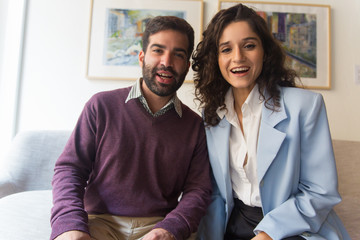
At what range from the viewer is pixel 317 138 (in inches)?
37.6

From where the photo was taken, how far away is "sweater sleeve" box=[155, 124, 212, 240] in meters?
0.93

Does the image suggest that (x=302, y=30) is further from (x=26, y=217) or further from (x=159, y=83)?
(x=26, y=217)

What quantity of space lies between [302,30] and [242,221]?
1.53 m

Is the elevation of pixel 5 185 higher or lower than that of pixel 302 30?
lower

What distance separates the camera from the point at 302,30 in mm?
1825

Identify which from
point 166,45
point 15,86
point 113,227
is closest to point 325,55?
point 166,45

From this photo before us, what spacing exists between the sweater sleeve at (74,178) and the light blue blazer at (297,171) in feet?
2.03

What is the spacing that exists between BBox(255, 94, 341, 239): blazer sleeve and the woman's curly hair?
16 cm

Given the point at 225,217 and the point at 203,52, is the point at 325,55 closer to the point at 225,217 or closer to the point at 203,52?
the point at 203,52

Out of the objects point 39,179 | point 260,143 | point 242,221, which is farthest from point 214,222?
point 39,179

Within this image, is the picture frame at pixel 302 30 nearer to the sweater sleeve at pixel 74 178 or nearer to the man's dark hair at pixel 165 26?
the man's dark hair at pixel 165 26

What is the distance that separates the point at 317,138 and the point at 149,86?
2.52 ft

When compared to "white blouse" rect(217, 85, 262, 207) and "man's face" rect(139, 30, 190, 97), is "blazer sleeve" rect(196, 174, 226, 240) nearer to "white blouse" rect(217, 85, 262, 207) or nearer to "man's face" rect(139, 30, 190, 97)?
"white blouse" rect(217, 85, 262, 207)

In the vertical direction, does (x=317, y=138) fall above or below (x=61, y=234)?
above
